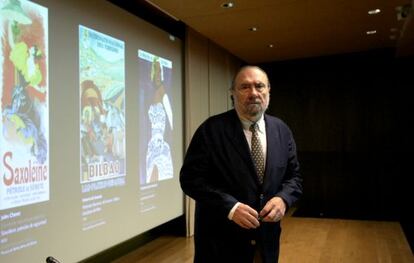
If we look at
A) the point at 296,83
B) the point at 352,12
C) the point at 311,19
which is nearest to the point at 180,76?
the point at 311,19

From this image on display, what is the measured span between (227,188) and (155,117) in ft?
9.27

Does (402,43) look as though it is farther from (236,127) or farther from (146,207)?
(236,127)

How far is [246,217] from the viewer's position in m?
1.23

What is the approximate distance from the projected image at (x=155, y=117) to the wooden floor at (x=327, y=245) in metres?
0.81

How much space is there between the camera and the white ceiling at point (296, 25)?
12.5 feet

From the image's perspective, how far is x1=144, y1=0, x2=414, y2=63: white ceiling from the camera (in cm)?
382

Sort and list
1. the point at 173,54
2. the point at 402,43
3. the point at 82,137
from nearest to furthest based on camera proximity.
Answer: the point at 82,137, the point at 173,54, the point at 402,43

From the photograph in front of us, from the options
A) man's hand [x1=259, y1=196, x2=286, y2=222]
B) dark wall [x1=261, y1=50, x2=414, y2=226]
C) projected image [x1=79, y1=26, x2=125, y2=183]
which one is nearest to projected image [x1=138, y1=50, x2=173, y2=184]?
projected image [x1=79, y1=26, x2=125, y2=183]

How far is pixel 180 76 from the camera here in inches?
184

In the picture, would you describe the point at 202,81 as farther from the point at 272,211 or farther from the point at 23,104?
the point at 272,211

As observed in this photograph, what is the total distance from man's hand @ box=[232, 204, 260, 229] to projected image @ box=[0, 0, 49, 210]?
1.75 m

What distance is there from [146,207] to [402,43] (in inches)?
167

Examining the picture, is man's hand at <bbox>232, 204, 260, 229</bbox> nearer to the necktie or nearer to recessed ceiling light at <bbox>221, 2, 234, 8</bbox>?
the necktie

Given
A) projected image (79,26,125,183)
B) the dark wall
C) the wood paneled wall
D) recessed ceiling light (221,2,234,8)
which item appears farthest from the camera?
the dark wall
